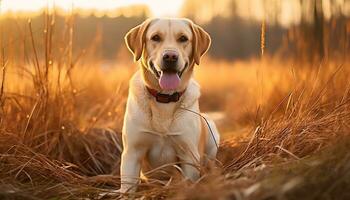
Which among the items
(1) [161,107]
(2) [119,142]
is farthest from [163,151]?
(2) [119,142]

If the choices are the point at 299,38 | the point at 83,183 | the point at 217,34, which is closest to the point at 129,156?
the point at 83,183

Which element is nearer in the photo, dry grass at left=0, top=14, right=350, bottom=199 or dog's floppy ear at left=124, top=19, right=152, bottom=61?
dry grass at left=0, top=14, right=350, bottom=199

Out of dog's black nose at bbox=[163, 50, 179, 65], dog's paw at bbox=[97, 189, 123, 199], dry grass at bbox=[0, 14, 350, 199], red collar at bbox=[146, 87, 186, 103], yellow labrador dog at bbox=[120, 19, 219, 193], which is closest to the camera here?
dry grass at bbox=[0, 14, 350, 199]

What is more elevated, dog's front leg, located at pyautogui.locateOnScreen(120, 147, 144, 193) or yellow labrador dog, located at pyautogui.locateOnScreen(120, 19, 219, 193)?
yellow labrador dog, located at pyautogui.locateOnScreen(120, 19, 219, 193)

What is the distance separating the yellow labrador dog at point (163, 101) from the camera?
4.10 metres

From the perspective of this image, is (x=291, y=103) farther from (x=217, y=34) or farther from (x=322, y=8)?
(x=217, y=34)

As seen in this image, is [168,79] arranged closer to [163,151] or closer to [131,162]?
[163,151]

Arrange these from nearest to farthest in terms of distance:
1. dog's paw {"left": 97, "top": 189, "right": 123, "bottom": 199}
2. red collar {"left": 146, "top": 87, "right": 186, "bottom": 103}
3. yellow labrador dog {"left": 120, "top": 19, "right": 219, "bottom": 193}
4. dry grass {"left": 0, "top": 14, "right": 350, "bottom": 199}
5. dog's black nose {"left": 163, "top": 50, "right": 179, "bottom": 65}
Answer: dry grass {"left": 0, "top": 14, "right": 350, "bottom": 199} < dog's paw {"left": 97, "top": 189, "right": 123, "bottom": 199} < dog's black nose {"left": 163, "top": 50, "right": 179, "bottom": 65} < yellow labrador dog {"left": 120, "top": 19, "right": 219, "bottom": 193} < red collar {"left": 146, "top": 87, "right": 186, "bottom": 103}

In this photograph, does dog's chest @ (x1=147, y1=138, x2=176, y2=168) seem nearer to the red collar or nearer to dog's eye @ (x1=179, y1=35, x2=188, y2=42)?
the red collar

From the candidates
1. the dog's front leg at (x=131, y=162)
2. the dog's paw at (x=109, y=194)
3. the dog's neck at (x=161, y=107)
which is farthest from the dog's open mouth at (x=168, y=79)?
the dog's paw at (x=109, y=194)

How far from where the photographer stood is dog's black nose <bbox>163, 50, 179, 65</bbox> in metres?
3.98

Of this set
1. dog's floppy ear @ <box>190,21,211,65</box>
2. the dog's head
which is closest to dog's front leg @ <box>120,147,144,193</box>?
the dog's head

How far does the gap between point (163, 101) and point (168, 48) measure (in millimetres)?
385

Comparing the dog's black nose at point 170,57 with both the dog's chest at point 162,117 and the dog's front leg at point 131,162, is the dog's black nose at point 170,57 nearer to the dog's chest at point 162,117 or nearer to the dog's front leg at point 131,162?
the dog's chest at point 162,117
